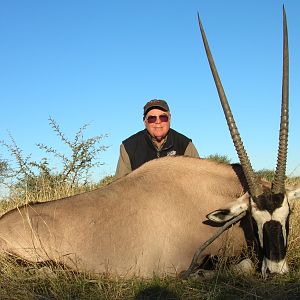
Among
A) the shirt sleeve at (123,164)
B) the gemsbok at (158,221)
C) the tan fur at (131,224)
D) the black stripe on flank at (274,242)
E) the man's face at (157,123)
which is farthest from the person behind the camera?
the shirt sleeve at (123,164)

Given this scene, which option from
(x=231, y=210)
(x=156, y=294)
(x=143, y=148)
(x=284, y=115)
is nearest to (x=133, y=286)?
(x=156, y=294)

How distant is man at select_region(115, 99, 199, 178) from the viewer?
5.72m

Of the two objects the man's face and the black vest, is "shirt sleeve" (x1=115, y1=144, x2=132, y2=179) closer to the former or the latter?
the black vest

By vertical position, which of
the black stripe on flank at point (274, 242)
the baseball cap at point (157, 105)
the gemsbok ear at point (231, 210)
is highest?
the baseball cap at point (157, 105)

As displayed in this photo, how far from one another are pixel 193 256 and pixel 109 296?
2.83 feet

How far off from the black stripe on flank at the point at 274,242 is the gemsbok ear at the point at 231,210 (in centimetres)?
36

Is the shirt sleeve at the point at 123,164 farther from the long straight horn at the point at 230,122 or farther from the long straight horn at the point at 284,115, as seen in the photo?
the long straight horn at the point at 284,115

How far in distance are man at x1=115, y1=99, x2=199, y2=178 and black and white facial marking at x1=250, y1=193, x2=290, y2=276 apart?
212cm

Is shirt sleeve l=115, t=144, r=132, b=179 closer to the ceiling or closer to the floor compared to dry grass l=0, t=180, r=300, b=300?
closer to the ceiling

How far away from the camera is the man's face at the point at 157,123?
5680 millimetres

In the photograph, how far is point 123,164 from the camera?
591 centimetres

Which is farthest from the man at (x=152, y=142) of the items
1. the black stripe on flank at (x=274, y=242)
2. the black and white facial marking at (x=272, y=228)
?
the black stripe on flank at (x=274, y=242)

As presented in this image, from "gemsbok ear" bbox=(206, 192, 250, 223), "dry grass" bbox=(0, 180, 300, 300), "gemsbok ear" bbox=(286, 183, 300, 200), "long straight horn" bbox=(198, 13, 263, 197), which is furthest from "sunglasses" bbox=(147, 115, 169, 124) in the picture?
"dry grass" bbox=(0, 180, 300, 300)

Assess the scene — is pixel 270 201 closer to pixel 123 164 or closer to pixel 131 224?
pixel 131 224
